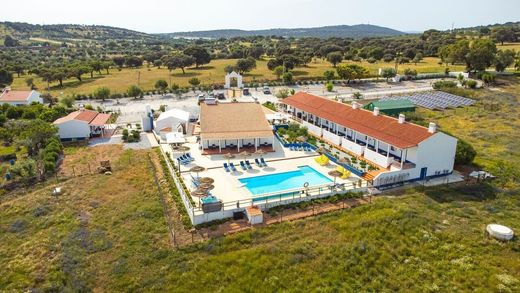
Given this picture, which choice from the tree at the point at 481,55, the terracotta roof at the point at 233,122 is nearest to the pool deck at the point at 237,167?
the terracotta roof at the point at 233,122

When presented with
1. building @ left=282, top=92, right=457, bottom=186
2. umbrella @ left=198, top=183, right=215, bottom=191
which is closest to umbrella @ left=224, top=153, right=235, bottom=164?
umbrella @ left=198, top=183, right=215, bottom=191

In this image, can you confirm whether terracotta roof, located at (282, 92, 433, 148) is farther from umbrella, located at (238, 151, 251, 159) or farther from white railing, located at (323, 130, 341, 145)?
umbrella, located at (238, 151, 251, 159)

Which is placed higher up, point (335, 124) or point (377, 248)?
point (335, 124)

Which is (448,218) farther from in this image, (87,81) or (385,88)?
(87,81)

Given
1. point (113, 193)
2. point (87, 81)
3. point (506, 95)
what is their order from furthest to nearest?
point (87, 81), point (506, 95), point (113, 193)

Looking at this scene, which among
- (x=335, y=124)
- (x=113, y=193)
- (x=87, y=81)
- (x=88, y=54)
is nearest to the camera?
(x=113, y=193)

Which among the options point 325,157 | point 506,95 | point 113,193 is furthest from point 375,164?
point 506,95

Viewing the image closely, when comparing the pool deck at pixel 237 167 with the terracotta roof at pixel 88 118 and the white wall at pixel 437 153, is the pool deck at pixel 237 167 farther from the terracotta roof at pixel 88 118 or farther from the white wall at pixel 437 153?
the terracotta roof at pixel 88 118

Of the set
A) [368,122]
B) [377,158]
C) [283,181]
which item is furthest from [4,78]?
[377,158]
